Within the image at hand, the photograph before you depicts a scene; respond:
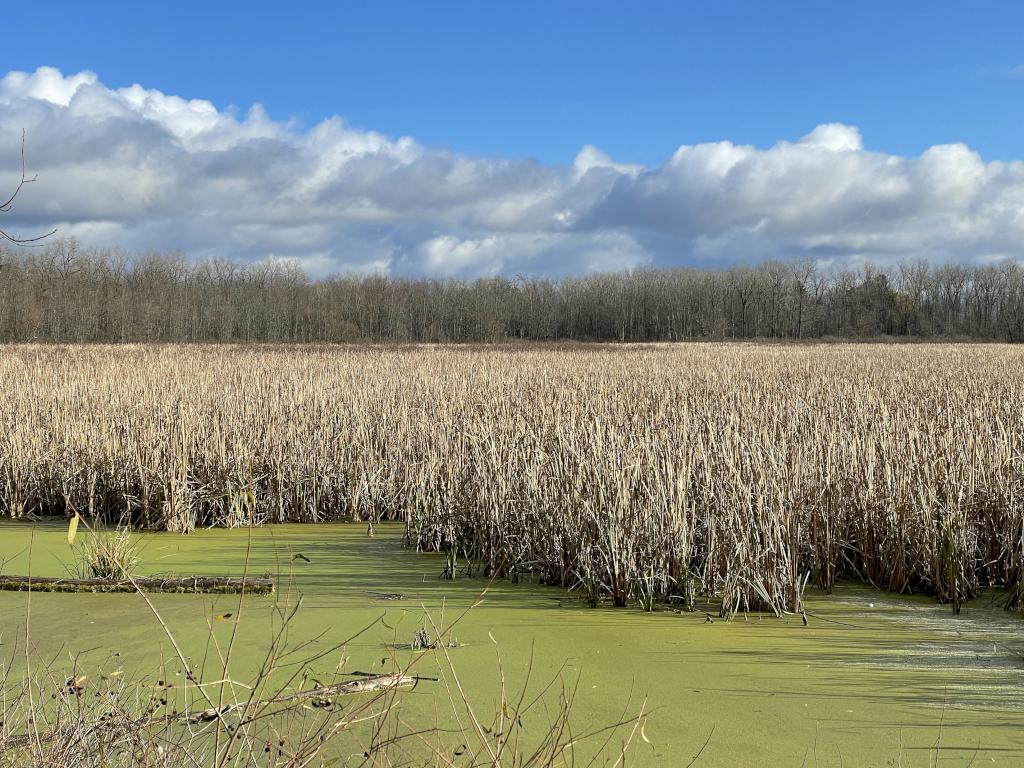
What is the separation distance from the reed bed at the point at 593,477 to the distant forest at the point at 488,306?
133 ft

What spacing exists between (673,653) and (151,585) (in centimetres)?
240

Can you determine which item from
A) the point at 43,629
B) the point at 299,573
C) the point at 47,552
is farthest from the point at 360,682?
the point at 47,552

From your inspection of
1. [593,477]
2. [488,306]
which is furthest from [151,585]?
[488,306]

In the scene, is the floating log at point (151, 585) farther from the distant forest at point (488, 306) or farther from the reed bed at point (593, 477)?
the distant forest at point (488, 306)

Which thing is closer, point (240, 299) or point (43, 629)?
point (43, 629)

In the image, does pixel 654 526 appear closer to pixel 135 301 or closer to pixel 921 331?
pixel 135 301

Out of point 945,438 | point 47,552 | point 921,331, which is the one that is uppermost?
point 921,331

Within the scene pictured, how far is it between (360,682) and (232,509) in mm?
3800

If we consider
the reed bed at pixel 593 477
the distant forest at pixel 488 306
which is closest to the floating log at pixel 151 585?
the reed bed at pixel 593 477

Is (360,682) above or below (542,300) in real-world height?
below

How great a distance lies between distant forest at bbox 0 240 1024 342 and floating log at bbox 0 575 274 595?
4363cm

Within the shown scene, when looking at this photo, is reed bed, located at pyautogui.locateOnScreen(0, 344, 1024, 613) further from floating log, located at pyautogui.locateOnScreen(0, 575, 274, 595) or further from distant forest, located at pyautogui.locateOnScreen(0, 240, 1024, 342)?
distant forest, located at pyautogui.locateOnScreen(0, 240, 1024, 342)

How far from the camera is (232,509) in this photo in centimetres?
574

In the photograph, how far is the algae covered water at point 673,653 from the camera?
2.40 m
